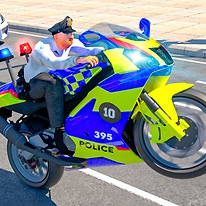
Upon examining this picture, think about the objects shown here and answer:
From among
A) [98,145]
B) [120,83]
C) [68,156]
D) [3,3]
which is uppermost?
[120,83]

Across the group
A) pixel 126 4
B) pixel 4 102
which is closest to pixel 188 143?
pixel 4 102

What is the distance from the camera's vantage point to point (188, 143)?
3.52m

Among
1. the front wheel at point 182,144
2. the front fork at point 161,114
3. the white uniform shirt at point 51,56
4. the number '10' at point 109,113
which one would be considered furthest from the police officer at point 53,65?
the front wheel at point 182,144

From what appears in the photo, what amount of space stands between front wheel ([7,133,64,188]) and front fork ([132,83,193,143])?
1.34 m

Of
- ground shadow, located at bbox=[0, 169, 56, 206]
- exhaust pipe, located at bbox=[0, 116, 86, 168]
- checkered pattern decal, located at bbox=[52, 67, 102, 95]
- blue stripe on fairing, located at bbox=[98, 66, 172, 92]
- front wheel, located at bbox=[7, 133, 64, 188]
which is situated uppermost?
blue stripe on fairing, located at bbox=[98, 66, 172, 92]

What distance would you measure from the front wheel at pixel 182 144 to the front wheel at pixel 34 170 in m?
1.21

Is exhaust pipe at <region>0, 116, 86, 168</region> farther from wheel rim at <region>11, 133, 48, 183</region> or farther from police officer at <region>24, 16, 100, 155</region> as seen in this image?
wheel rim at <region>11, 133, 48, 183</region>

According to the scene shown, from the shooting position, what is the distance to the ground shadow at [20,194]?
173 inches

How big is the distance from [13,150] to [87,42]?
164 cm

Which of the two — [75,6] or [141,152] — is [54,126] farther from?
[75,6]

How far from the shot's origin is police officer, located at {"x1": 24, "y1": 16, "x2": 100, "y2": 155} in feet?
12.2

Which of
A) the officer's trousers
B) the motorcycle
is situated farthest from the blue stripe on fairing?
the officer's trousers

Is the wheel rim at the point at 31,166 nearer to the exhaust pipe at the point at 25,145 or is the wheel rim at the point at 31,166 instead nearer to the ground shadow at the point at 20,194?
the ground shadow at the point at 20,194

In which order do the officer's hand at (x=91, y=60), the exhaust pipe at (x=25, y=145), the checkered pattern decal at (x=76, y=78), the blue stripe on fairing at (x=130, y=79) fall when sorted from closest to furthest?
the blue stripe on fairing at (x=130, y=79), the officer's hand at (x=91, y=60), the checkered pattern decal at (x=76, y=78), the exhaust pipe at (x=25, y=145)
